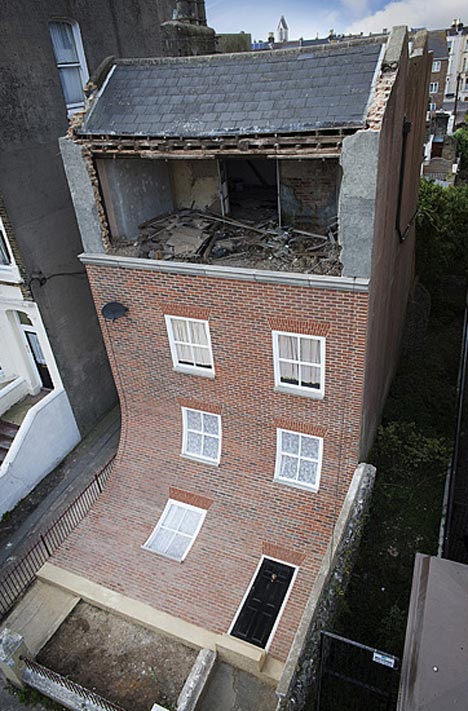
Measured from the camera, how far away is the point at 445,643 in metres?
7.68

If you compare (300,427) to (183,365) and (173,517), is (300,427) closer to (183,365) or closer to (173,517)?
(183,365)

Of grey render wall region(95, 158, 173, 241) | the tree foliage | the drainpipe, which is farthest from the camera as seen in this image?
the tree foliage

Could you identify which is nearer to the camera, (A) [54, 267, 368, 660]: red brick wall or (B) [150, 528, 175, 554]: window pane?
(A) [54, 267, 368, 660]: red brick wall

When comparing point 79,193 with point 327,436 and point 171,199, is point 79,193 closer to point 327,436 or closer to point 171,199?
point 171,199

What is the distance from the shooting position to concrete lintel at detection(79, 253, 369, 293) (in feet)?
31.8

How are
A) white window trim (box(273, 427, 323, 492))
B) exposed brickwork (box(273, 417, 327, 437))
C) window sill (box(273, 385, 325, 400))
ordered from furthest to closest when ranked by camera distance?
white window trim (box(273, 427, 323, 492))
exposed brickwork (box(273, 417, 327, 437))
window sill (box(273, 385, 325, 400))

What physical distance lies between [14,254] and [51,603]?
31.8 feet

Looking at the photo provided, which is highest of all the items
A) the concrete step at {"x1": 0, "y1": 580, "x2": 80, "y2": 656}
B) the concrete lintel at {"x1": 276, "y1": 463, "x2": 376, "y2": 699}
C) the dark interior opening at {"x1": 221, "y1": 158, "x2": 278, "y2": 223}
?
the dark interior opening at {"x1": 221, "y1": 158, "x2": 278, "y2": 223}

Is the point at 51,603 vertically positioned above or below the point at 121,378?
below

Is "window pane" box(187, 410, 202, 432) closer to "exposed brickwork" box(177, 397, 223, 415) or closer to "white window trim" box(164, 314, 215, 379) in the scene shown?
"exposed brickwork" box(177, 397, 223, 415)

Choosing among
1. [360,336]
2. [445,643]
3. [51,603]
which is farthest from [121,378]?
[445,643]

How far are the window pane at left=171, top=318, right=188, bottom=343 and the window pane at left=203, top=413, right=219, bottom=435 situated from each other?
2341 millimetres

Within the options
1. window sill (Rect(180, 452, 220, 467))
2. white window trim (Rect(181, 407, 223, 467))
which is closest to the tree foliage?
white window trim (Rect(181, 407, 223, 467))

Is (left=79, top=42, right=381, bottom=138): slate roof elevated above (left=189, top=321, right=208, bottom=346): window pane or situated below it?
above
